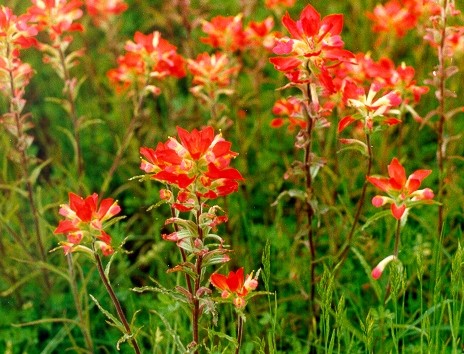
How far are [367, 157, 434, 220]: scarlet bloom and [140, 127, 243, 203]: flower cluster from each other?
41 centimetres

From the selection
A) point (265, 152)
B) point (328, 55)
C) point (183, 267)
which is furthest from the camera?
point (265, 152)

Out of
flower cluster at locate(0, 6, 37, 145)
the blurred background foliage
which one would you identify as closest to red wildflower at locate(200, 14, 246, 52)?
the blurred background foliage

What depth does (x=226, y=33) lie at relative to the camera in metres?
2.76

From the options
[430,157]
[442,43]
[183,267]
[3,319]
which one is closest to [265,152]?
[430,157]

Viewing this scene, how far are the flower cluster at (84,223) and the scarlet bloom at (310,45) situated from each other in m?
0.57

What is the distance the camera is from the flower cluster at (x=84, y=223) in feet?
5.24

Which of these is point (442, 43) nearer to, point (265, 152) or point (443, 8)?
point (443, 8)

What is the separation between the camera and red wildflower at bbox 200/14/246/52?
9.04 feet

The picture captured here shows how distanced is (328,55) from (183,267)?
65cm

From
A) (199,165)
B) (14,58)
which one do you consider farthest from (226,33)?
(199,165)

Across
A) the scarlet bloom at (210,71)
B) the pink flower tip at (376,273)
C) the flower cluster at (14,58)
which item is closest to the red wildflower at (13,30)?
the flower cluster at (14,58)

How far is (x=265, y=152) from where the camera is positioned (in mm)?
3027

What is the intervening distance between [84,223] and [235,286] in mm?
378

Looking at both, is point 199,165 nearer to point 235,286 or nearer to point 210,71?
point 235,286
